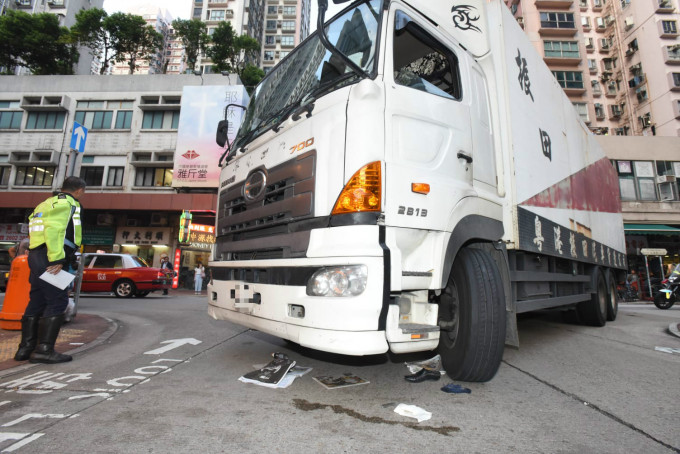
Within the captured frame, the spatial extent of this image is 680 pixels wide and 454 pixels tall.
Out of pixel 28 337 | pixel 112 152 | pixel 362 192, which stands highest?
pixel 112 152

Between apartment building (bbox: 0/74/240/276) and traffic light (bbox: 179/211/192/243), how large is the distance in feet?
4.48

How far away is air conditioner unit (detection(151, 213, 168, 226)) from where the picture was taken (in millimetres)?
23844

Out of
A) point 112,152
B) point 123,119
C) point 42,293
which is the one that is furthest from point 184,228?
point 42,293

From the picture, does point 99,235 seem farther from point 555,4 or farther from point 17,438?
point 555,4

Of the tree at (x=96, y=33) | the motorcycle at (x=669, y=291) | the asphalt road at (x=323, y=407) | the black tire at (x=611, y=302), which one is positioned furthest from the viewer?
the tree at (x=96, y=33)

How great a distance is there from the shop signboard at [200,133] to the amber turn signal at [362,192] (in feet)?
69.7

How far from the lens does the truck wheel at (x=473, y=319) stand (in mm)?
2719

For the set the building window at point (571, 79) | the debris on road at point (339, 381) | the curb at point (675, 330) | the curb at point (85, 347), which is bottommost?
the curb at point (85, 347)

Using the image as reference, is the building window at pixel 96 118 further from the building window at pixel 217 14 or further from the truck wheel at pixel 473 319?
the building window at pixel 217 14

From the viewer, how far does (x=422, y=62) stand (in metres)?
3.16

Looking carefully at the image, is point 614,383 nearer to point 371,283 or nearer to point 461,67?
point 371,283

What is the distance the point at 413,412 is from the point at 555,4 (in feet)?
152

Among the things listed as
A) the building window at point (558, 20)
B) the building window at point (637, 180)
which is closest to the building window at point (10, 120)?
the building window at point (637, 180)

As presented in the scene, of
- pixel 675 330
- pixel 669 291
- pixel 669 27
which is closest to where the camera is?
pixel 675 330
